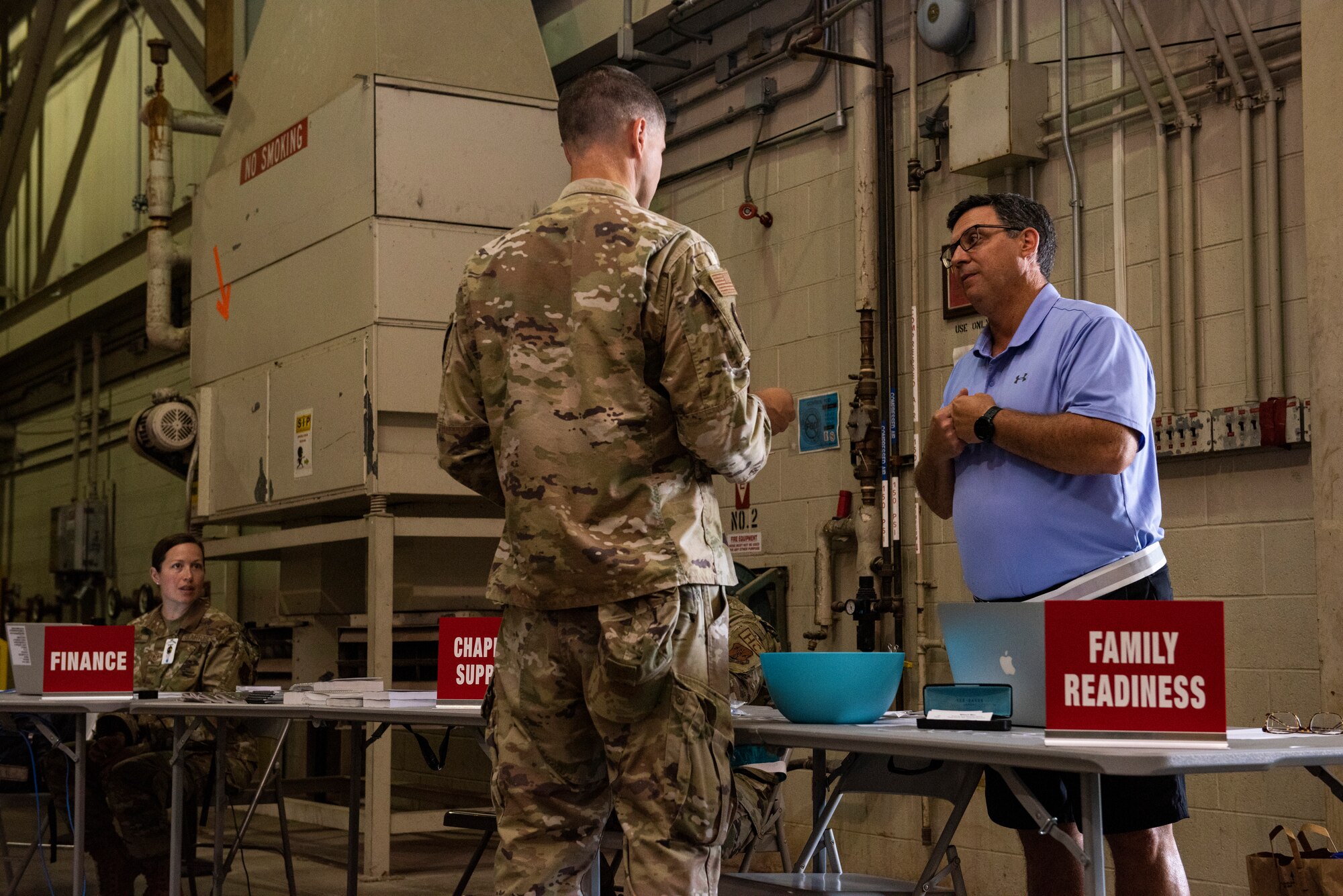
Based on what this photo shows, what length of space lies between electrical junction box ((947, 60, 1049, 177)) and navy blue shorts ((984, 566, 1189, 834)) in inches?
99.6

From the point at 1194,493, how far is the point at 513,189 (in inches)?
110

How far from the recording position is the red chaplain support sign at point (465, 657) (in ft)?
9.40

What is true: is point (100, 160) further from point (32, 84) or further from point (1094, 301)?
point (1094, 301)

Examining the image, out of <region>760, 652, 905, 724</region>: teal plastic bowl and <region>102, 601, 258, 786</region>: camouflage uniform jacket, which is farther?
<region>102, 601, 258, 786</region>: camouflage uniform jacket

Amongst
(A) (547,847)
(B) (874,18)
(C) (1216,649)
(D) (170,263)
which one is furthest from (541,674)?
(D) (170,263)

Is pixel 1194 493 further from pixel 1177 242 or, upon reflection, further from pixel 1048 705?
pixel 1048 705

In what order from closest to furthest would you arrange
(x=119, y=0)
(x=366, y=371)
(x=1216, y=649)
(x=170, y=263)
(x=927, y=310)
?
(x=1216, y=649), (x=927, y=310), (x=366, y=371), (x=170, y=263), (x=119, y=0)

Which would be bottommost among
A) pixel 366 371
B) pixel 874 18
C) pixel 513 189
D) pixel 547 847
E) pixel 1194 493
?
pixel 547 847

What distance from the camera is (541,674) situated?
198 centimetres

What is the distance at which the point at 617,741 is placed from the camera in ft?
6.36

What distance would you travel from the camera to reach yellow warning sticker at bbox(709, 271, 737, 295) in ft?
6.48

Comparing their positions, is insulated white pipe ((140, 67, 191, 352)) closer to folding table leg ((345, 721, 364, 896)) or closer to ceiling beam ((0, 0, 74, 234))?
ceiling beam ((0, 0, 74, 234))

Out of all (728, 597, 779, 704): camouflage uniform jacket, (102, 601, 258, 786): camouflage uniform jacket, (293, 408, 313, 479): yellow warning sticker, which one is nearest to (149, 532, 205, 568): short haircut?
(102, 601, 258, 786): camouflage uniform jacket

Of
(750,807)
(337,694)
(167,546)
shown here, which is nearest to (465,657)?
(337,694)
